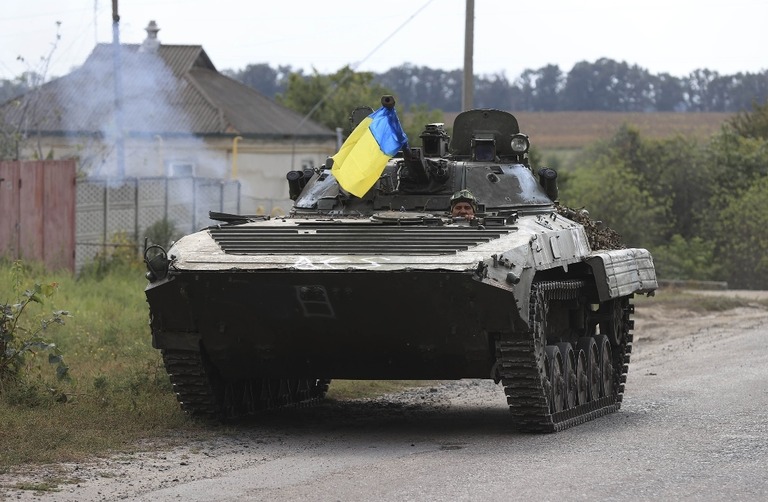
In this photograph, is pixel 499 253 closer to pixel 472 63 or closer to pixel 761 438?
pixel 761 438

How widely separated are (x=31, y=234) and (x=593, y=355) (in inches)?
435

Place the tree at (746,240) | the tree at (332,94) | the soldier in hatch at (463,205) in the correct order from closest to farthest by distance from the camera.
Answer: the soldier in hatch at (463,205), the tree at (746,240), the tree at (332,94)

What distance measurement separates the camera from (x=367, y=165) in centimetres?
1303

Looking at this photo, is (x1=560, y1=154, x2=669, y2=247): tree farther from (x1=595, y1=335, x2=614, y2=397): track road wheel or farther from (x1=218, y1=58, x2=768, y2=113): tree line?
(x1=218, y1=58, x2=768, y2=113): tree line

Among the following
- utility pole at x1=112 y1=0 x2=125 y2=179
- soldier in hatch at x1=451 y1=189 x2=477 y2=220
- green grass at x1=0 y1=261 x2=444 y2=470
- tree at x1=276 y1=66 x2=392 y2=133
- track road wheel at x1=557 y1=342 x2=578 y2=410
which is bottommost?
green grass at x1=0 y1=261 x2=444 y2=470

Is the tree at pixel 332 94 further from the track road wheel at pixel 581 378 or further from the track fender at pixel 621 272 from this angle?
the track road wheel at pixel 581 378

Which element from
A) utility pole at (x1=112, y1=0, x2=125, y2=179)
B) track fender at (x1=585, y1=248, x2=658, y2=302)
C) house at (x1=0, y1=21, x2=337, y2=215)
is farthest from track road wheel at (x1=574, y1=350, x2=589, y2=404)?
utility pole at (x1=112, y1=0, x2=125, y2=179)

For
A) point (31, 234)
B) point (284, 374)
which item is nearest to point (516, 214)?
point (284, 374)

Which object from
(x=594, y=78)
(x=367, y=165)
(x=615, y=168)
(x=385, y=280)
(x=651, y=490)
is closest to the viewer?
(x=651, y=490)

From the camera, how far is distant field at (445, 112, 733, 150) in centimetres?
8756

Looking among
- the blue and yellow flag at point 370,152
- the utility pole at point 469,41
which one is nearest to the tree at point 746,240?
the utility pole at point 469,41

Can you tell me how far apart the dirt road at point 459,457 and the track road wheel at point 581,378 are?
28 centimetres

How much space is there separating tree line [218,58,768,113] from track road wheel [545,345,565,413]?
9561 centimetres

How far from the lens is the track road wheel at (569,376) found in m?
12.6
